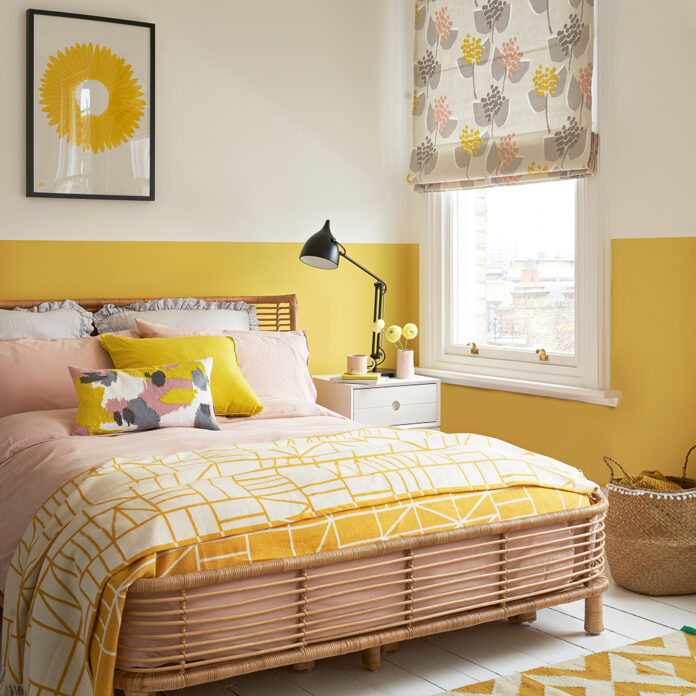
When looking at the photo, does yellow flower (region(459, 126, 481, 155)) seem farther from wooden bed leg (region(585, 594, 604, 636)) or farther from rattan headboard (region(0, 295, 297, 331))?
wooden bed leg (region(585, 594, 604, 636))

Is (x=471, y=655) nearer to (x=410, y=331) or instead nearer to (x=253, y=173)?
(x=410, y=331)

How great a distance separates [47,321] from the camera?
3520mm

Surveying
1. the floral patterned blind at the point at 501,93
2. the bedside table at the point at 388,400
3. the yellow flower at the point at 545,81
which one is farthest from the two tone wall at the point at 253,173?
the yellow flower at the point at 545,81

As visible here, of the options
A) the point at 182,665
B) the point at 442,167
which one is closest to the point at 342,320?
the point at 442,167

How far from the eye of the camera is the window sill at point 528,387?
3.67 m

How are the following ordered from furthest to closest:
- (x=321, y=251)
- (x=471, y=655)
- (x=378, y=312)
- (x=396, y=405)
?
(x=378, y=312) → (x=396, y=405) → (x=321, y=251) → (x=471, y=655)

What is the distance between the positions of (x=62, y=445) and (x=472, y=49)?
2.65 meters

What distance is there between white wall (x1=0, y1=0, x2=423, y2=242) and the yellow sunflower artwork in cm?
12

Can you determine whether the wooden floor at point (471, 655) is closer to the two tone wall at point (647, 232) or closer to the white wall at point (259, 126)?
the two tone wall at point (647, 232)

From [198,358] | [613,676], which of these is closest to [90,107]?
[198,358]

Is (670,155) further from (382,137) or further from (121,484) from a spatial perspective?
(121,484)

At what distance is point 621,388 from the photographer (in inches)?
144

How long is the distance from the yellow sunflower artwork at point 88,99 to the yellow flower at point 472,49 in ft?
4.96

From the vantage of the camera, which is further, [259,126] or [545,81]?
[259,126]
